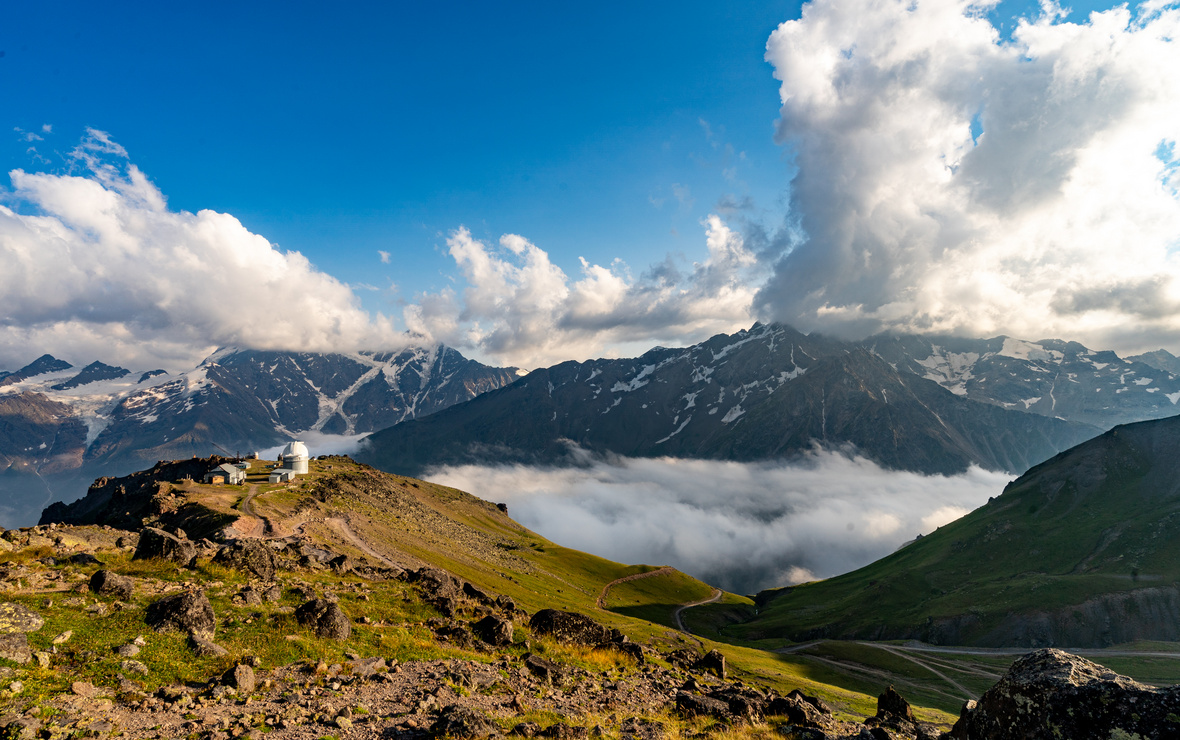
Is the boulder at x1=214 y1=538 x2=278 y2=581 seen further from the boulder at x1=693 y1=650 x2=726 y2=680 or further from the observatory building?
the observatory building

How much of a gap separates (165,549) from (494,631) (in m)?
20.3

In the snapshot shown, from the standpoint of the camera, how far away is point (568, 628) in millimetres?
29812

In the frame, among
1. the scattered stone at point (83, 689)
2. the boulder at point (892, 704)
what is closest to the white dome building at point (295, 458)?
A: the scattered stone at point (83, 689)

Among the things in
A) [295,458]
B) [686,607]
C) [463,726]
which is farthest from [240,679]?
[686,607]

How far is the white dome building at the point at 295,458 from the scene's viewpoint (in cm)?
12662

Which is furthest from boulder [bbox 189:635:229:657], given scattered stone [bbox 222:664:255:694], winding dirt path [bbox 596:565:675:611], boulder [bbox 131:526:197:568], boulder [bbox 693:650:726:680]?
winding dirt path [bbox 596:565:675:611]

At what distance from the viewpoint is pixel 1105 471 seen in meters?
196

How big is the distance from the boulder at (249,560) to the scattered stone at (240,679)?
1341cm

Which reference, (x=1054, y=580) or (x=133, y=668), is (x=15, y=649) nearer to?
(x=133, y=668)

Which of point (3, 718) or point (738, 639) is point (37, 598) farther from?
point (738, 639)

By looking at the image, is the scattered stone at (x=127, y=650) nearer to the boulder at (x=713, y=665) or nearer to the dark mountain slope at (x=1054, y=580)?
the boulder at (x=713, y=665)

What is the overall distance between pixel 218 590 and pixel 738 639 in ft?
485

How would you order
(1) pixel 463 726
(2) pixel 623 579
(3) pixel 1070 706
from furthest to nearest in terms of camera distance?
Result: (2) pixel 623 579 → (1) pixel 463 726 → (3) pixel 1070 706

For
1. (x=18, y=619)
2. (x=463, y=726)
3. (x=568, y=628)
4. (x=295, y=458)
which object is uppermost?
(x=295, y=458)
